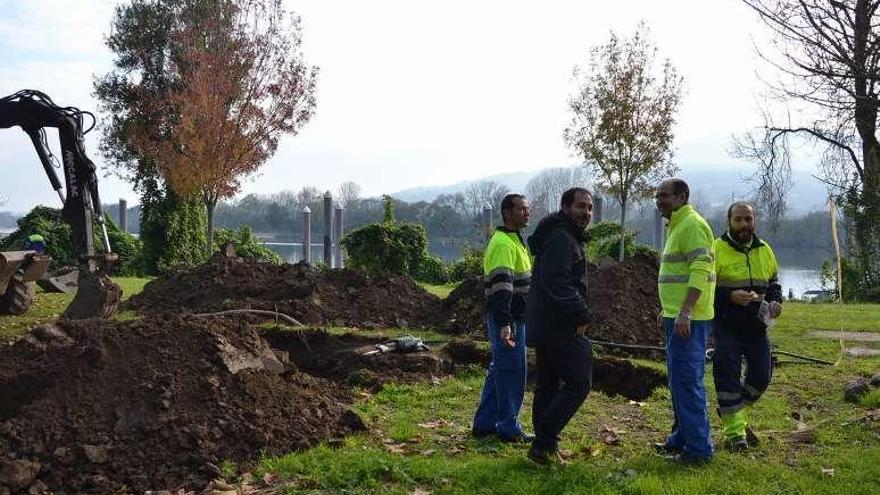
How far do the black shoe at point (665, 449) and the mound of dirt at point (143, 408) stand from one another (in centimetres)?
247

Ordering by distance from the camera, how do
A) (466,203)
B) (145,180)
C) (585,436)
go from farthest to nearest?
(466,203)
(145,180)
(585,436)

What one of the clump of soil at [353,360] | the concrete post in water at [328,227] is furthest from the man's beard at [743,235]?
the concrete post in water at [328,227]

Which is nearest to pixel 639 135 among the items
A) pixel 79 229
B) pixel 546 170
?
pixel 79 229

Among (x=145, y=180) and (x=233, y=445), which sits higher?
(x=145, y=180)

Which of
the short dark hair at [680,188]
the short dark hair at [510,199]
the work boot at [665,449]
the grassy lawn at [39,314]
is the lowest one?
the work boot at [665,449]

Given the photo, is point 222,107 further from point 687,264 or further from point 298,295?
point 687,264

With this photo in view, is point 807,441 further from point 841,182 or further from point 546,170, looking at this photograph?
point 546,170

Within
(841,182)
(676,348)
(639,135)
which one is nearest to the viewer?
(676,348)

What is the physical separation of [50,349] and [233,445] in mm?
2136

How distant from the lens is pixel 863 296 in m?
22.8

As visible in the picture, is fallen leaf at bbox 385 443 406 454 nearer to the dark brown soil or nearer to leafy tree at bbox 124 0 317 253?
the dark brown soil

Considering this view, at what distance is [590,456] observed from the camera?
20.0 ft

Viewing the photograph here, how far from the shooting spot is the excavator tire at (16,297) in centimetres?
1448

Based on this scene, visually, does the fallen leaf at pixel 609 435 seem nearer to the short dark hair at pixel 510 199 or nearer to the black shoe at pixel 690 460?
the black shoe at pixel 690 460
